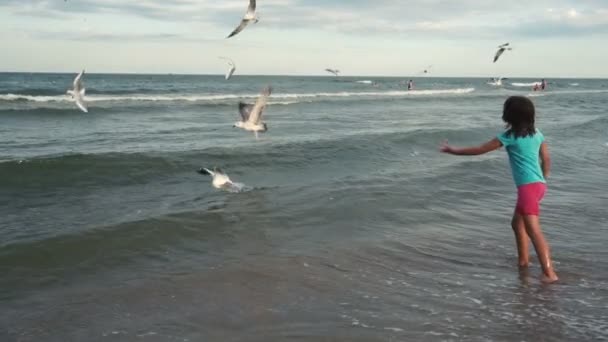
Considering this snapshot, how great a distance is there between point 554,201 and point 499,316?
18.1 feet

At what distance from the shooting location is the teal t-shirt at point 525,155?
5.42m

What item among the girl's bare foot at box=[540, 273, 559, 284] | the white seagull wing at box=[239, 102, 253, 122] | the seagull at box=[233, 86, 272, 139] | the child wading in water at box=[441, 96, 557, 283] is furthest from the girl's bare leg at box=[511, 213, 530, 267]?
the white seagull wing at box=[239, 102, 253, 122]

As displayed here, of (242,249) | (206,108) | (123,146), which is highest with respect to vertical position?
(206,108)

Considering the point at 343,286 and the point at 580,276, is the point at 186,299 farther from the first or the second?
the point at 580,276

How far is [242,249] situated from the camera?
6.70 meters

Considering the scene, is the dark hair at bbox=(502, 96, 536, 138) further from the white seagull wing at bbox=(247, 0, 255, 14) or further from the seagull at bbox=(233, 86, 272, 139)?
the white seagull wing at bbox=(247, 0, 255, 14)

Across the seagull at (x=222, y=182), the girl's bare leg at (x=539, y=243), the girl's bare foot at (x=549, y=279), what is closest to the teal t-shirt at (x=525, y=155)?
the girl's bare leg at (x=539, y=243)

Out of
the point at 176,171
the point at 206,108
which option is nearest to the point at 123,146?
the point at 176,171

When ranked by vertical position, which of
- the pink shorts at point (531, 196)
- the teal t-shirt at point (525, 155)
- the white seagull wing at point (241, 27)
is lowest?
the pink shorts at point (531, 196)

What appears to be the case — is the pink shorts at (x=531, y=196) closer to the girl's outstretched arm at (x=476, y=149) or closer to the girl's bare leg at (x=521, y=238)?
the girl's bare leg at (x=521, y=238)

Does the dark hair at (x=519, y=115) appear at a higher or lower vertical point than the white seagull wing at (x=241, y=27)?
lower

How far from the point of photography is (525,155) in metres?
5.43

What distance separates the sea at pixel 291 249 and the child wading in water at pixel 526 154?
18.7 inches

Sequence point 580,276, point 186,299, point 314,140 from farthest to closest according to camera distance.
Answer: point 314,140 → point 580,276 → point 186,299
